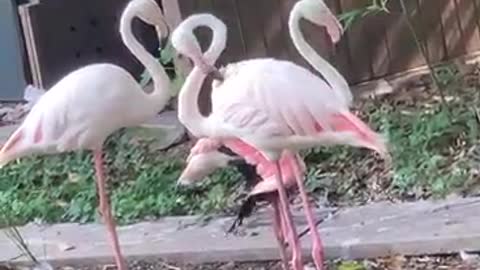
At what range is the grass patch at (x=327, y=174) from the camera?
5.14 metres

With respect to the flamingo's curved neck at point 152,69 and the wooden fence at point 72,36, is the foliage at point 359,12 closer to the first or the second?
the flamingo's curved neck at point 152,69

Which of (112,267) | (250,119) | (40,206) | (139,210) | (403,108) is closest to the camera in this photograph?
(250,119)

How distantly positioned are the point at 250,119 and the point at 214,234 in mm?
1424

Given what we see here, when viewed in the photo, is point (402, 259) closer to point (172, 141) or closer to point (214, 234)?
point (214, 234)

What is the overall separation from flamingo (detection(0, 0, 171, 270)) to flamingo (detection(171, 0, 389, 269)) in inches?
11.6

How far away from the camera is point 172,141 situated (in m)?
6.52

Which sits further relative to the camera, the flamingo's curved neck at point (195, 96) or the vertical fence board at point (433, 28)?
the vertical fence board at point (433, 28)

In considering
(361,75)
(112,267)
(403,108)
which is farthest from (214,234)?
(361,75)

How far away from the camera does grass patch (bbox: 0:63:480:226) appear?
5.14 m

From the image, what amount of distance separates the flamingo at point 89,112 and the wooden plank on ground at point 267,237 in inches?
29.3

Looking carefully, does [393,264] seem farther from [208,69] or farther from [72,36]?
[72,36]

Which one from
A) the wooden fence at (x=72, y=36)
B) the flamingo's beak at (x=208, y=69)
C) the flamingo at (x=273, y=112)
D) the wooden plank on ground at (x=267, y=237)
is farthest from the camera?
the wooden fence at (x=72, y=36)

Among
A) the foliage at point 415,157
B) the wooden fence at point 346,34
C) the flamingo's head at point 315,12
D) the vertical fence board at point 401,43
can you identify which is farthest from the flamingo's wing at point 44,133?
the vertical fence board at point 401,43

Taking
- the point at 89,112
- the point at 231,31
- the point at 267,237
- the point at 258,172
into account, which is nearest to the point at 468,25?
the point at 231,31
